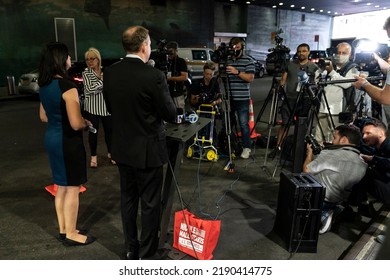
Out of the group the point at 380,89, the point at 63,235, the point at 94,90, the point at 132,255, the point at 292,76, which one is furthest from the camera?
the point at 292,76

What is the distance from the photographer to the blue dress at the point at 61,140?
2.53m

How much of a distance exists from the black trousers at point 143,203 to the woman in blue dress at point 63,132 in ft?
1.67

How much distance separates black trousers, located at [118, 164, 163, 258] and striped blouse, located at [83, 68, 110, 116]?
1.95 meters

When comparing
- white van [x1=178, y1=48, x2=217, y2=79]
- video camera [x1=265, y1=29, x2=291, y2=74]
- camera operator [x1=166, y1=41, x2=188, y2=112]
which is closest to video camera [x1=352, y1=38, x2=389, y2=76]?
video camera [x1=265, y1=29, x2=291, y2=74]

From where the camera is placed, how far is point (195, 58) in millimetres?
14133

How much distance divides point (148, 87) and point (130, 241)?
49.5 inches

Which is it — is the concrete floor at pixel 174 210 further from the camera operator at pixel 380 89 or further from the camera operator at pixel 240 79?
the camera operator at pixel 380 89

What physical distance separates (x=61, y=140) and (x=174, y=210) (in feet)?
4.99

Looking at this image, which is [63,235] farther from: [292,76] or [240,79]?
[292,76]

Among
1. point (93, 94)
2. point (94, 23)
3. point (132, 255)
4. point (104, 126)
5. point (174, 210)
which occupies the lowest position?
point (174, 210)

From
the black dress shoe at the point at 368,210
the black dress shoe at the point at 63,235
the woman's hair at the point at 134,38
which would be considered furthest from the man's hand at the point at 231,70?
the black dress shoe at the point at 63,235

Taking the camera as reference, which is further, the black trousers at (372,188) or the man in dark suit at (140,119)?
the black trousers at (372,188)

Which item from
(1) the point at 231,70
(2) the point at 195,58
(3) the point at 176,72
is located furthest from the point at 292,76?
(2) the point at 195,58
